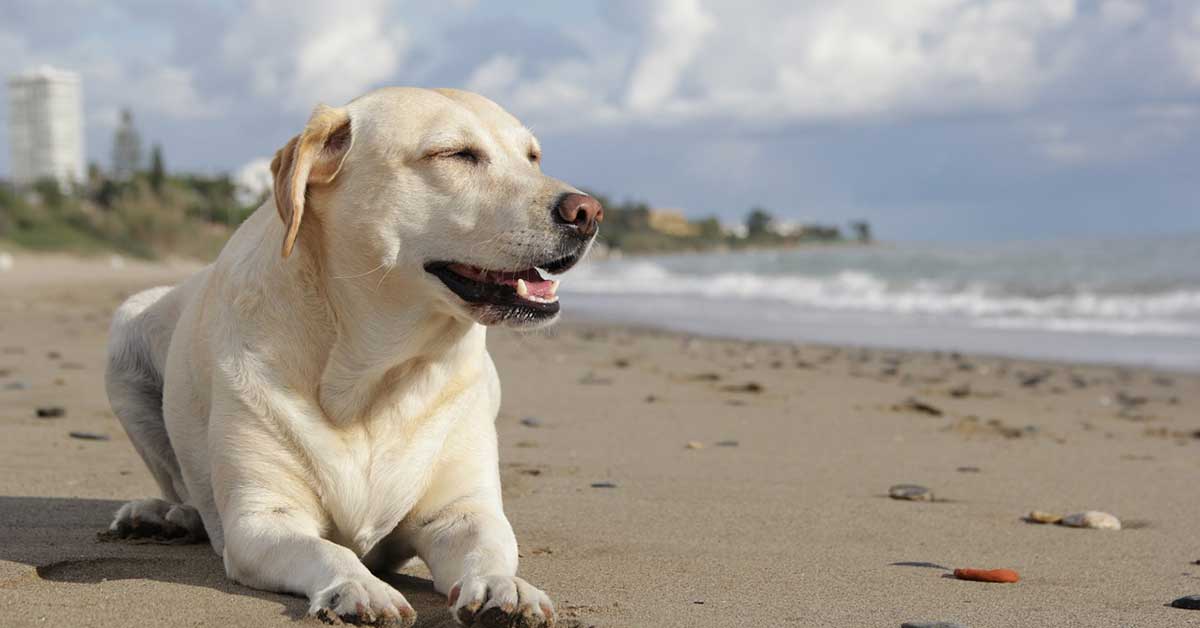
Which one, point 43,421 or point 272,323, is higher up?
point 272,323

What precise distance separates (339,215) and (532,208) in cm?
58

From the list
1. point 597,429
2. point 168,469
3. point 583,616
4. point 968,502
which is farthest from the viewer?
point 597,429

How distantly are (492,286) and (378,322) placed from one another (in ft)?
1.20

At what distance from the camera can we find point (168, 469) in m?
4.50

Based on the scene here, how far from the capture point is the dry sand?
324 cm

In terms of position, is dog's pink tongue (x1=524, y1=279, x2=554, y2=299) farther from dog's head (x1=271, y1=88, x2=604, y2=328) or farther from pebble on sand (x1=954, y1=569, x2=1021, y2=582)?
pebble on sand (x1=954, y1=569, x2=1021, y2=582)

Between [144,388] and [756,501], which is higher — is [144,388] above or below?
above

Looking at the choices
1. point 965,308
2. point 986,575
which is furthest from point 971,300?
point 986,575

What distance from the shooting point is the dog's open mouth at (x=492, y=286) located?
3467 millimetres

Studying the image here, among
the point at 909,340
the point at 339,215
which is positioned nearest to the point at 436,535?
the point at 339,215

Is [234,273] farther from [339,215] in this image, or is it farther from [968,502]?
[968,502]

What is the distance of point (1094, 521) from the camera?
4699 millimetres

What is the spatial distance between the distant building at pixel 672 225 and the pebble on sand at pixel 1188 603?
97.8m

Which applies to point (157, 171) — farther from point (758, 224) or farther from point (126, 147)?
point (758, 224)
